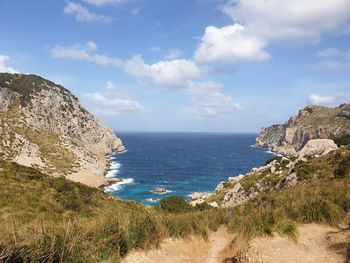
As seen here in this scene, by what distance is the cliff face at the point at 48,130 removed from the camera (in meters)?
105

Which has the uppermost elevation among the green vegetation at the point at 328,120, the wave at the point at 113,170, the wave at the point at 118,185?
the green vegetation at the point at 328,120

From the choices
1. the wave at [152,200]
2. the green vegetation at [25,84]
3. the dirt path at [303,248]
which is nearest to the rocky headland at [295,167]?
the wave at [152,200]

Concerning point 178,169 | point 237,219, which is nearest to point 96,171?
point 178,169

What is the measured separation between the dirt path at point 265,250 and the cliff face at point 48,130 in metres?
98.3

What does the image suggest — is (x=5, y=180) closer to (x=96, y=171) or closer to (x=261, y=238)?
(x=261, y=238)

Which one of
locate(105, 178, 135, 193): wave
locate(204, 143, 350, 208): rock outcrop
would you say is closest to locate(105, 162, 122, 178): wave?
locate(105, 178, 135, 193): wave

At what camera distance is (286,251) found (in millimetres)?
8039

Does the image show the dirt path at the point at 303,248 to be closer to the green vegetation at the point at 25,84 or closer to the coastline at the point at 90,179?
the coastline at the point at 90,179

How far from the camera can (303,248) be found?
27.3ft

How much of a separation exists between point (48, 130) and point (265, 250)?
146289 mm

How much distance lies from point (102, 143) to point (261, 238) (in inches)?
6952

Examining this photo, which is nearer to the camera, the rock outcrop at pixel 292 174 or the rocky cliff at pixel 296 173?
the rocky cliff at pixel 296 173

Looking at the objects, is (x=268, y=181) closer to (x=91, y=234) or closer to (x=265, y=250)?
(x=265, y=250)

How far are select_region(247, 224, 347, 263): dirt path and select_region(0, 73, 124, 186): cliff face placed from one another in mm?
99592
